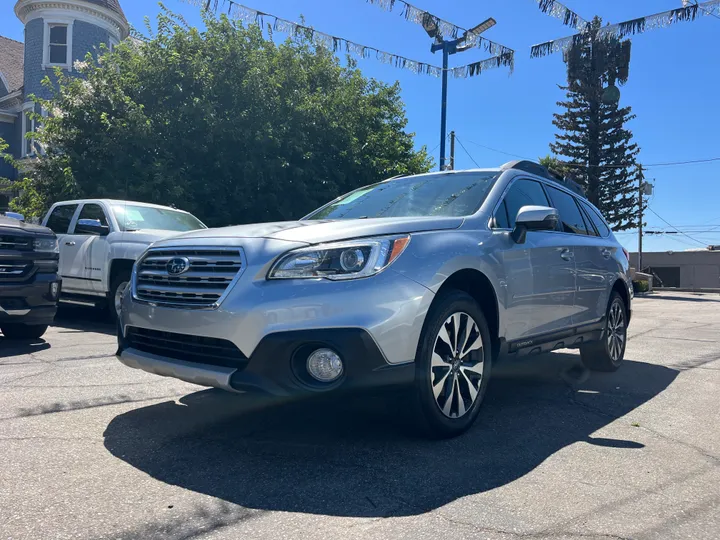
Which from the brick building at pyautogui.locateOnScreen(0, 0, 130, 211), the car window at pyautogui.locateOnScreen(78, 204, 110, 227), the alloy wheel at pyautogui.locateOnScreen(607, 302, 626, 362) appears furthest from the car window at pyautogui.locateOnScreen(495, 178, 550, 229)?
the brick building at pyautogui.locateOnScreen(0, 0, 130, 211)

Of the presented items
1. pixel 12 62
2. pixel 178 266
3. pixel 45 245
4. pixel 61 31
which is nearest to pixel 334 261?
pixel 178 266

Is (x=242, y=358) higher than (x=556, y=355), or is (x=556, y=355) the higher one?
(x=242, y=358)

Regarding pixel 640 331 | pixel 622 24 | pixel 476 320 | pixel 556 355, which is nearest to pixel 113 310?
pixel 556 355

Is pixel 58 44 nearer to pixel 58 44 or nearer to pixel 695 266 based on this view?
pixel 58 44

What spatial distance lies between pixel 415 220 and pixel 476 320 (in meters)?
A: 0.73

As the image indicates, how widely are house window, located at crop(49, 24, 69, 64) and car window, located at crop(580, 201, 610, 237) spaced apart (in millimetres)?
23536

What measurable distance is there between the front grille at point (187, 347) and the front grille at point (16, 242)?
341cm

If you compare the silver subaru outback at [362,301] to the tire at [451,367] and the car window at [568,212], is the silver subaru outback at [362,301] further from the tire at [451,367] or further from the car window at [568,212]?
the car window at [568,212]

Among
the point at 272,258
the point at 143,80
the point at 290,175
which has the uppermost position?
the point at 143,80

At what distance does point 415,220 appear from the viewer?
12.9ft

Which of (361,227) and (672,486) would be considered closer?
(672,486)

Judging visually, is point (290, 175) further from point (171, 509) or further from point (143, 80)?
point (171, 509)

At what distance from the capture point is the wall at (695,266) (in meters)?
50.5

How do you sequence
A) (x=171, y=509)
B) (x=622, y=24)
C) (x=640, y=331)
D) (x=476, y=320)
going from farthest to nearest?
(x=622, y=24) → (x=640, y=331) → (x=476, y=320) → (x=171, y=509)
